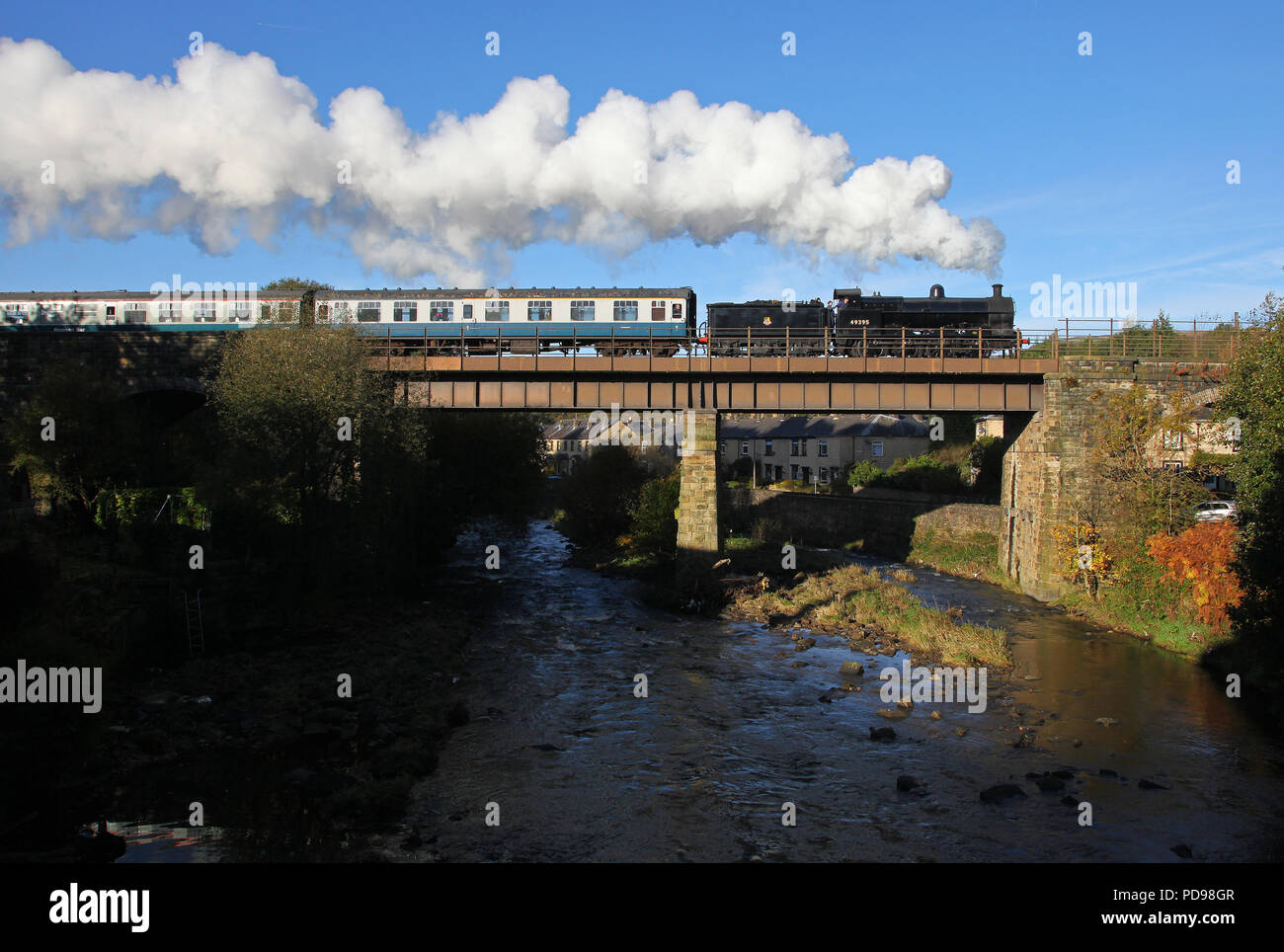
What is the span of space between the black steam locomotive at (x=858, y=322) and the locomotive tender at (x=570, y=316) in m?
0.06

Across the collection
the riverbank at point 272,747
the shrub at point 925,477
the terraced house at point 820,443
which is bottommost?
the riverbank at point 272,747

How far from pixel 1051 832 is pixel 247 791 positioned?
14.8 m

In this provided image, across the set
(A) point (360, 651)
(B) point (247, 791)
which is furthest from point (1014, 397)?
(B) point (247, 791)

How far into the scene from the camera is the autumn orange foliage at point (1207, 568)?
83.5ft

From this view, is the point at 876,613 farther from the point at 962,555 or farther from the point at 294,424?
the point at 294,424

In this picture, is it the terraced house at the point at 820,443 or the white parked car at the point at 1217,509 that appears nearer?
the white parked car at the point at 1217,509

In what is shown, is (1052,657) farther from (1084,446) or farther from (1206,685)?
(1084,446)

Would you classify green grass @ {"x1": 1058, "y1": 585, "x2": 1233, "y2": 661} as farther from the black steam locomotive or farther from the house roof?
the house roof

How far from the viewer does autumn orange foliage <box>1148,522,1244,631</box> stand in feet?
83.5

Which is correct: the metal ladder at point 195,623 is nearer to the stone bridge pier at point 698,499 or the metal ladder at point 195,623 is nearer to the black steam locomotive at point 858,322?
the stone bridge pier at point 698,499

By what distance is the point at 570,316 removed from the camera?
4369 centimetres

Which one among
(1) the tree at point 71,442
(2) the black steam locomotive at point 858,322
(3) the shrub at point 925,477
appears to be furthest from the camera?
(3) the shrub at point 925,477

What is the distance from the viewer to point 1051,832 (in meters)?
14.5

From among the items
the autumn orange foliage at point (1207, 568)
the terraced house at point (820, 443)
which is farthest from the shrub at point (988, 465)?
the autumn orange foliage at point (1207, 568)
